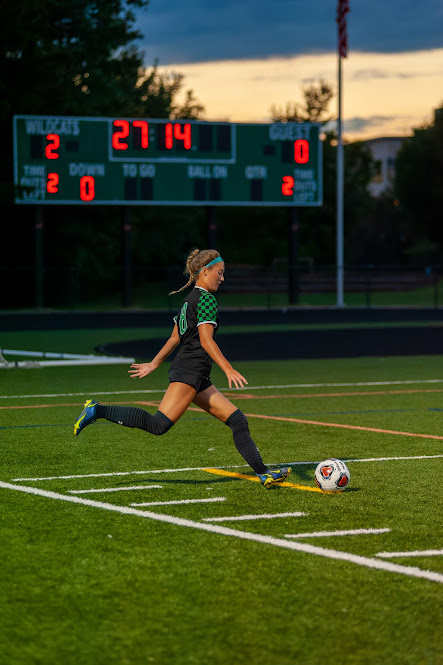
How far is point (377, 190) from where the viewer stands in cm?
14350

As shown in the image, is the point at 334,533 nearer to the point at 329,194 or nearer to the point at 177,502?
the point at 177,502

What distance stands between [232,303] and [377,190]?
94.8m

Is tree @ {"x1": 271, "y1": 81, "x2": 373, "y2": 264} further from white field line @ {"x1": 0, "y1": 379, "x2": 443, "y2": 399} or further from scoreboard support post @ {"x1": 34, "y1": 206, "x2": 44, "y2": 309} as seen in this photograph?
white field line @ {"x1": 0, "y1": 379, "x2": 443, "y2": 399}

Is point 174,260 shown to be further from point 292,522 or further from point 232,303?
point 292,522

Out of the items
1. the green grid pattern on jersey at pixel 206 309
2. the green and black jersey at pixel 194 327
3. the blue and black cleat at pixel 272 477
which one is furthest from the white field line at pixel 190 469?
the green grid pattern on jersey at pixel 206 309

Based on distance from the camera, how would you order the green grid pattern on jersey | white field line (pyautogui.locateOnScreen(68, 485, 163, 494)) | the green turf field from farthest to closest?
white field line (pyautogui.locateOnScreen(68, 485, 163, 494)) < the green grid pattern on jersey < the green turf field

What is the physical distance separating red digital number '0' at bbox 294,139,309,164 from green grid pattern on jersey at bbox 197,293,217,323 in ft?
104

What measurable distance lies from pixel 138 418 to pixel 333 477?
1562mm

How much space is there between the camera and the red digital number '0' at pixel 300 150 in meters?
39.2

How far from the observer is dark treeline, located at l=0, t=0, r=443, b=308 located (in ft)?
145

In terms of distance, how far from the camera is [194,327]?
8.37m

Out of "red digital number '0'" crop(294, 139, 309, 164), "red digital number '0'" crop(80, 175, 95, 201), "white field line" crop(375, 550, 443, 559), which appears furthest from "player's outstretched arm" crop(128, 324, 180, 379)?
"red digital number '0'" crop(294, 139, 309, 164)

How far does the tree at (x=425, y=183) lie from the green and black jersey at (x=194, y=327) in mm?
66666

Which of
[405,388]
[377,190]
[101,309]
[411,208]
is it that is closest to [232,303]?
[101,309]
